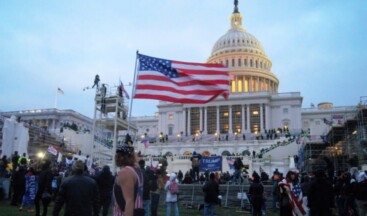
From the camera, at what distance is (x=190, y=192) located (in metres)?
22.1

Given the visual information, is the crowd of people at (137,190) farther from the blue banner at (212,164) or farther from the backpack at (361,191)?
the blue banner at (212,164)

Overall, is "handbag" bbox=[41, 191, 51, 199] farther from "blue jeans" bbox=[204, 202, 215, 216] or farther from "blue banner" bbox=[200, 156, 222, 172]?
"blue banner" bbox=[200, 156, 222, 172]

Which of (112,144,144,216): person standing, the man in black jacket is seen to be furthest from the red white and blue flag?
(112,144,144,216): person standing

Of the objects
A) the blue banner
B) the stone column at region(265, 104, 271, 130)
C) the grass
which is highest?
the stone column at region(265, 104, 271, 130)

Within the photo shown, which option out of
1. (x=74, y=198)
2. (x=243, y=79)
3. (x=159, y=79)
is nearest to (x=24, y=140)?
(x=159, y=79)

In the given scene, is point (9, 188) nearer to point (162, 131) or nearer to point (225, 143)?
point (225, 143)

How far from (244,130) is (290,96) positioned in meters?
12.1

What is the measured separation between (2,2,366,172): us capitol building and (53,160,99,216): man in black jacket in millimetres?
28466

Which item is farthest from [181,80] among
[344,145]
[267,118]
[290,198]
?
[267,118]

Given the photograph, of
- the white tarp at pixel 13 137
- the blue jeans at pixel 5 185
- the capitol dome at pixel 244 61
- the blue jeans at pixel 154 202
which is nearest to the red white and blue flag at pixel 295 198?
the blue jeans at pixel 154 202

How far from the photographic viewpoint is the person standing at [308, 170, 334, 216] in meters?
10.3

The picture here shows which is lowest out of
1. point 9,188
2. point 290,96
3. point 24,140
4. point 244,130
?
point 9,188

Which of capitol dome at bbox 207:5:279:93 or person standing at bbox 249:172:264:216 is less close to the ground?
capitol dome at bbox 207:5:279:93

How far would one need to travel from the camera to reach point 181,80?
59.6 ft
